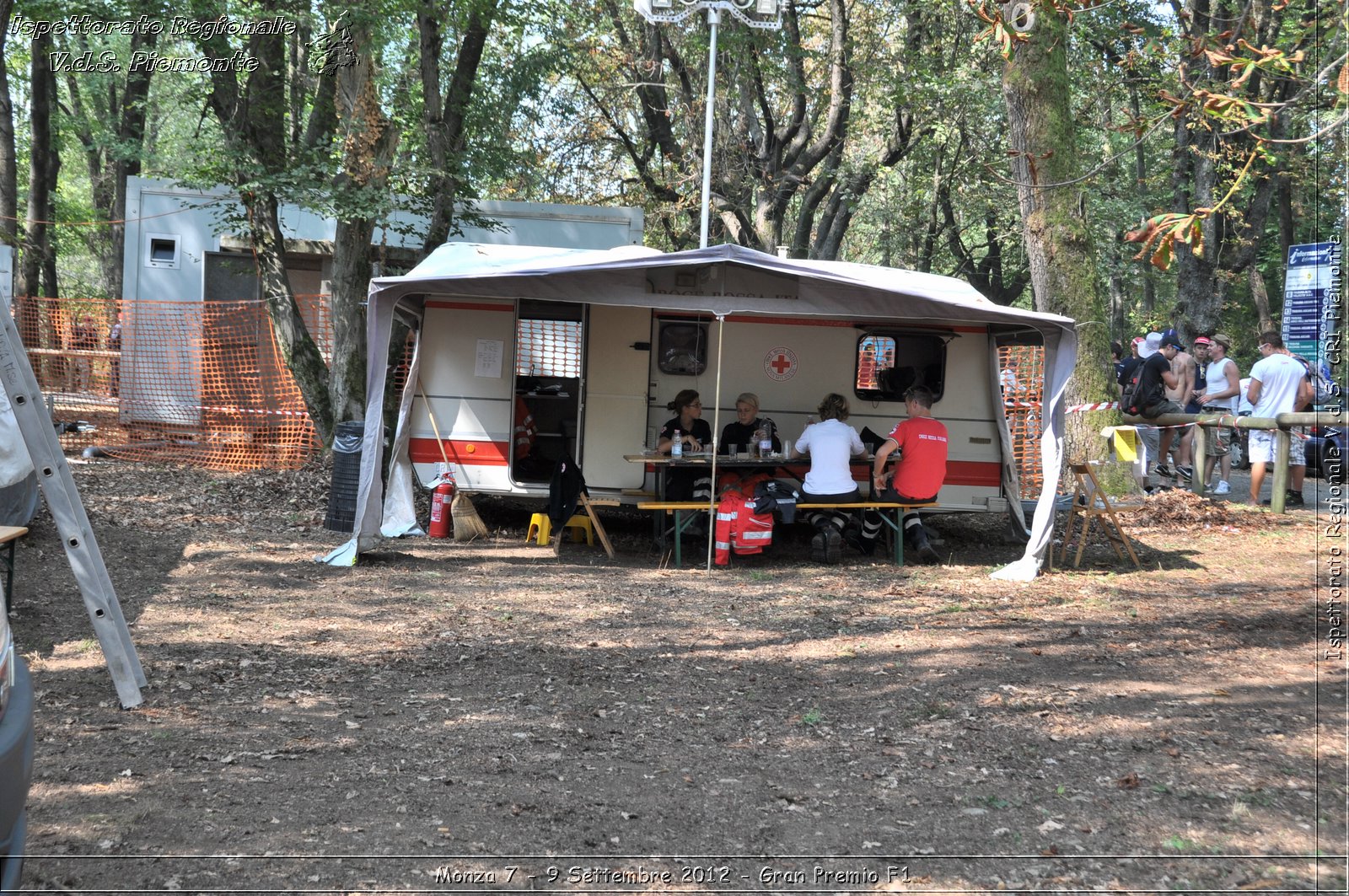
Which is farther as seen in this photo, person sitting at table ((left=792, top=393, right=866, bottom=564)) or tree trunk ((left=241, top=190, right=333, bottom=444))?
tree trunk ((left=241, top=190, right=333, bottom=444))

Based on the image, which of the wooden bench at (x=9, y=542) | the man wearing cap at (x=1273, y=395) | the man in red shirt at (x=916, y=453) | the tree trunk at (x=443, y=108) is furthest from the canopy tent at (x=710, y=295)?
the tree trunk at (x=443, y=108)

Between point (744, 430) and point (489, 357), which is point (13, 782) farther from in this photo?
point (744, 430)

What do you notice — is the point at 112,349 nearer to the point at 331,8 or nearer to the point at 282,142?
the point at 282,142

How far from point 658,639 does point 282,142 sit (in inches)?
359

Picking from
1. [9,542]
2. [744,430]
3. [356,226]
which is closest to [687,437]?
[744,430]

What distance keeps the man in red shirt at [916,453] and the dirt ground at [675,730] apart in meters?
1.07

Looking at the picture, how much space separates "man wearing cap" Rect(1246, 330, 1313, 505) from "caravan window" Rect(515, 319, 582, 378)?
→ 675 centimetres

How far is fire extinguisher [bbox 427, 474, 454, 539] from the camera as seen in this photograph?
1020cm

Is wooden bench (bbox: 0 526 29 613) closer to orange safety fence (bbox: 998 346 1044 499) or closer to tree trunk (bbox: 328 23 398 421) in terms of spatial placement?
tree trunk (bbox: 328 23 398 421)

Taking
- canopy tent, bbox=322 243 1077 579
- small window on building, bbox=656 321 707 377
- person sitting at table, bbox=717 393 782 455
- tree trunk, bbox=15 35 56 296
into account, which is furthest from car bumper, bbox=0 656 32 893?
tree trunk, bbox=15 35 56 296

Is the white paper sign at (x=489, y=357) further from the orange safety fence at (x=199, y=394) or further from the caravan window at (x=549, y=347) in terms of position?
the orange safety fence at (x=199, y=394)

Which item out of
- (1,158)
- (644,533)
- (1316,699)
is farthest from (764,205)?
(1316,699)

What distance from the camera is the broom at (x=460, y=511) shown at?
10.2 m

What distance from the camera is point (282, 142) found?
44.0 ft
